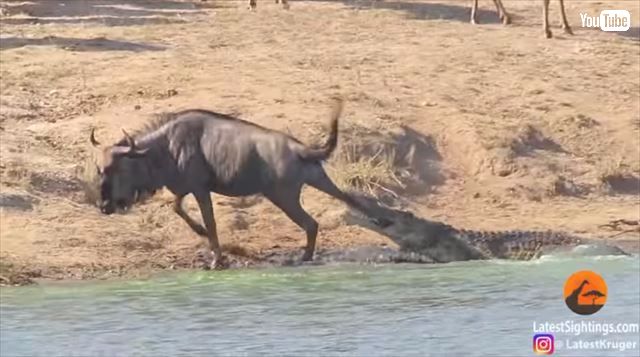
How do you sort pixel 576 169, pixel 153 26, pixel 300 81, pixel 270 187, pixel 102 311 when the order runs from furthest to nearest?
pixel 153 26, pixel 300 81, pixel 576 169, pixel 270 187, pixel 102 311

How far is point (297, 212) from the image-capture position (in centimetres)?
1398

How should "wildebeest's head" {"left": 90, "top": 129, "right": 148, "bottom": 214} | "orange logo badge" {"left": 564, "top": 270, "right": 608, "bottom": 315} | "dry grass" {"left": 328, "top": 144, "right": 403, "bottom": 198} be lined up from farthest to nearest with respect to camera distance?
"dry grass" {"left": 328, "top": 144, "right": 403, "bottom": 198} < "wildebeest's head" {"left": 90, "top": 129, "right": 148, "bottom": 214} < "orange logo badge" {"left": 564, "top": 270, "right": 608, "bottom": 315}

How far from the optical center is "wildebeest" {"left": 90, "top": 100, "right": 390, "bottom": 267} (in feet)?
45.8

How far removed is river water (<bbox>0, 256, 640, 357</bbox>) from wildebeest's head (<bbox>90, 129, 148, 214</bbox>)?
96cm

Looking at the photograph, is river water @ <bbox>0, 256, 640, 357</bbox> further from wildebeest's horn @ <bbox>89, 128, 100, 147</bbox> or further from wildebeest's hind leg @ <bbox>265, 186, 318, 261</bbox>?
wildebeest's horn @ <bbox>89, 128, 100, 147</bbox>

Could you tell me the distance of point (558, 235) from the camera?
47.9ft

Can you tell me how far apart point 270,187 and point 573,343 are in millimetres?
3714

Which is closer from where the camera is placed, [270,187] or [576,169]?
[270,187]

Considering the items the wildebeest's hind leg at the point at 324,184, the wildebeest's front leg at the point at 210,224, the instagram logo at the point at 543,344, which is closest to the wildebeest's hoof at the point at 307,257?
the wildebeest's hind leg at the point at 324,184

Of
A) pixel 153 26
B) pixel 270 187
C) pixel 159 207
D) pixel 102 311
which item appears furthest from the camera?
pixel 153 26

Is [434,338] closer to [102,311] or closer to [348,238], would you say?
[102,311]

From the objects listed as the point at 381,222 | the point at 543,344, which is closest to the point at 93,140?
the point at 381,222

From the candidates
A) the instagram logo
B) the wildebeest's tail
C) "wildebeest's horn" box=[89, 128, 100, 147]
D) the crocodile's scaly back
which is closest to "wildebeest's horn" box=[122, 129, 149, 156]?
"wildebeest's horn" box=[89, 128, 100, 147]

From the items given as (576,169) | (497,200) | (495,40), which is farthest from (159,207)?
(495,40)
